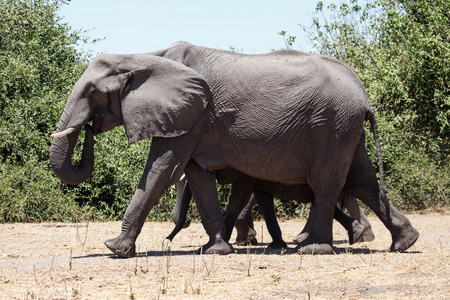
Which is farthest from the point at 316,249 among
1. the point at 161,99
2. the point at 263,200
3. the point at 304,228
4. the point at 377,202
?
the point at 161,99

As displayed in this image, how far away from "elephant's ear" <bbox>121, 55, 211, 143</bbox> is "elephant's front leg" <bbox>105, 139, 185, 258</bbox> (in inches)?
13.0

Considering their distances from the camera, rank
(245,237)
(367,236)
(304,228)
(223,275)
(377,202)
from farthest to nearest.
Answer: (367,236), (304,228), (245,237), (377,202), (223,275)

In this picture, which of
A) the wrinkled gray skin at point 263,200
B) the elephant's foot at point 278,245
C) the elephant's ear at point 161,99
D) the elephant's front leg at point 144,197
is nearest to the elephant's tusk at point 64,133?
the elephant's ear at point 161,99

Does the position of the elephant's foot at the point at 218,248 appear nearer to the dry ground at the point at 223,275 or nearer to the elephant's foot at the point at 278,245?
the dry ground at the point at 223,275

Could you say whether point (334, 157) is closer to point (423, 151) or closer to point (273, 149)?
point (273, 149)

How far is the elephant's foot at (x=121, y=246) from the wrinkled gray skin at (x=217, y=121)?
1cm

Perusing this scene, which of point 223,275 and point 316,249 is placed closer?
point 223,275

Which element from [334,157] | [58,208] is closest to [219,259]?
[334,157]

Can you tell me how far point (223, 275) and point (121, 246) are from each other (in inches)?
68.1

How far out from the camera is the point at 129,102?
26.7 feet

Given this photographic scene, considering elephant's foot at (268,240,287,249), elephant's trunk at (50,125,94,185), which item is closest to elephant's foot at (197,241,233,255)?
elephant's foot at (268,240,287,249)

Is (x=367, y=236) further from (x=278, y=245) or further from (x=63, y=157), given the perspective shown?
(x=63, y=157)

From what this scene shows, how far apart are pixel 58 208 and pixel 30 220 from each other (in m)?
0.59

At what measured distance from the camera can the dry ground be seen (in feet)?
19.0
